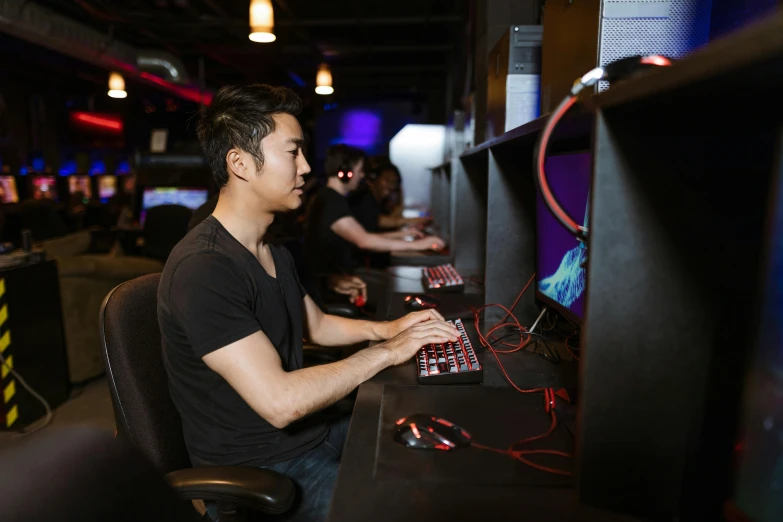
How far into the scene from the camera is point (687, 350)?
2.32 feet

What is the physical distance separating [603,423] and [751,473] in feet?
0.63

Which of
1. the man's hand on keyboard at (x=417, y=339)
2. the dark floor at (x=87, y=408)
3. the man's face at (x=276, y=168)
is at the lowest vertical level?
the dark floor at (x=87, y=408)

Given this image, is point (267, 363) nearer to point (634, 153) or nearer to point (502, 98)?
point (634, 153)

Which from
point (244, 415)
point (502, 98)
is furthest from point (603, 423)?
point (502, 98)

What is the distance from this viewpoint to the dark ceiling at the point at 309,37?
19.6 feet

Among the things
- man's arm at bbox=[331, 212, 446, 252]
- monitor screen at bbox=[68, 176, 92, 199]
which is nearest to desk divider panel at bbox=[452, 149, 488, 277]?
man's arm at bbox=[331, 212, 446, 252]

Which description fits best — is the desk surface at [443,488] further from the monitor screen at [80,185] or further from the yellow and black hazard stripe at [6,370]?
the monitor screen at [80,185]

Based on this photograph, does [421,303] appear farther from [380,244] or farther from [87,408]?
[87,408]

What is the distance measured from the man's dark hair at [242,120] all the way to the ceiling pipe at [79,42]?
409 centimetres

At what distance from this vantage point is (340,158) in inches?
140

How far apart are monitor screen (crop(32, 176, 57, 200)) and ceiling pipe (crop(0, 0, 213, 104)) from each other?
6.89 ft

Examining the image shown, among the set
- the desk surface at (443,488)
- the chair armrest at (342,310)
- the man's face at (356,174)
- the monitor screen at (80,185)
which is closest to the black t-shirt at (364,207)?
the man's face at (356,174)

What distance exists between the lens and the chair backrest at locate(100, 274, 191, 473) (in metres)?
1.17

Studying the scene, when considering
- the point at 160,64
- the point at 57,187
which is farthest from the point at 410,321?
the point at 57,187
